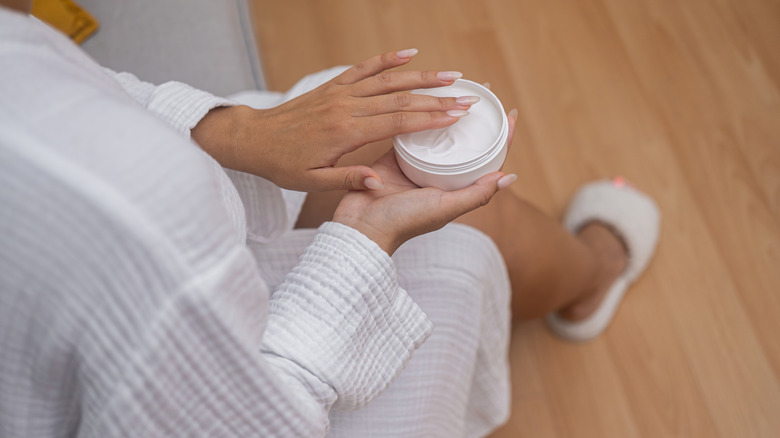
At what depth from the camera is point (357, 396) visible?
1.81ft

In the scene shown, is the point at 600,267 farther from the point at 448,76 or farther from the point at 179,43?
the point at 179,43

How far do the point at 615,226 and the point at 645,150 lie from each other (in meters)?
0.21

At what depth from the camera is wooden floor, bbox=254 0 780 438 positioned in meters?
1.09

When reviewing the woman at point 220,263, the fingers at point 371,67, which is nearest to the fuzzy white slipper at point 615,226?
the woman at point 220,263

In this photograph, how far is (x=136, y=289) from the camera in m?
0.37

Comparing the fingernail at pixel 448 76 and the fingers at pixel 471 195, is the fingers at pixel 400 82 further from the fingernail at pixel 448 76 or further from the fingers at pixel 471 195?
the fingers at pixel 471 195

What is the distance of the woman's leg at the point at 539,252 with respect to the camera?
0.84 meters

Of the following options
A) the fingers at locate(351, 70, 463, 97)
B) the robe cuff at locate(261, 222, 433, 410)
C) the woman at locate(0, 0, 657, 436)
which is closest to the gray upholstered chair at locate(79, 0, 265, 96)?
the woman at locate(0, 0, 657, 436)

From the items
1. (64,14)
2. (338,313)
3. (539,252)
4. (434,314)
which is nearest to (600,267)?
(539,252)

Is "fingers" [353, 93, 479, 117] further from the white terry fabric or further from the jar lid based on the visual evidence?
the white terry fabric

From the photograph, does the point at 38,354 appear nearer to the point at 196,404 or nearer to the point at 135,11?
the point at 196,404

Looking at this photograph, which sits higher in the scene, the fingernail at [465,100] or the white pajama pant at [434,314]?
the fingernail at [465,100]

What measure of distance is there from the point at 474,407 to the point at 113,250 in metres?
0.76

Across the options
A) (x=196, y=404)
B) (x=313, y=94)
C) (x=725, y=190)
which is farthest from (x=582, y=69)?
(x=196, y=404)
